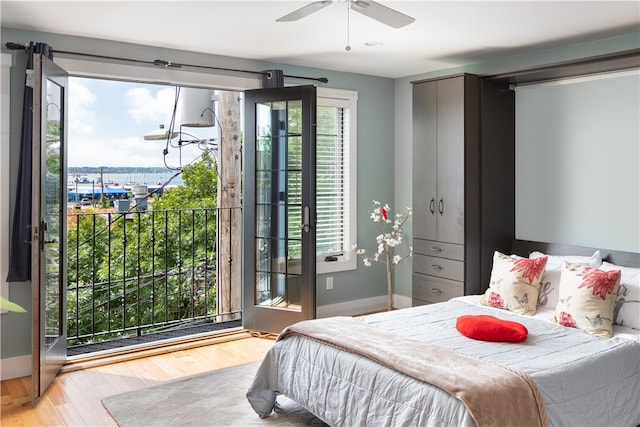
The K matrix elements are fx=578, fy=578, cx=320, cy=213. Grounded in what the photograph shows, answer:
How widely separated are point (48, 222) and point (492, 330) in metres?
2.88

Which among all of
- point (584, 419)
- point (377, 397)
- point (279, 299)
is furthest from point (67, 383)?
point (584, 419)

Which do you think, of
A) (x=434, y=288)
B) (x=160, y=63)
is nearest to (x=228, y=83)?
(x=160, y=63)

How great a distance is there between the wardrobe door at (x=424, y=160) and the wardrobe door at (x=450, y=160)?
6 cm

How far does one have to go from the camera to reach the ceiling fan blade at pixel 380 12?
108 inches

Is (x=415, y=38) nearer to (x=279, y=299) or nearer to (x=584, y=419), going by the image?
(x=279, y=299)

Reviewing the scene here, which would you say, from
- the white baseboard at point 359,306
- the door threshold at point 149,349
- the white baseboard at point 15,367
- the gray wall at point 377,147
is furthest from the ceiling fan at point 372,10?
the white baseboard at point 359,306

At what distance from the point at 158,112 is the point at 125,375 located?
4.38 m

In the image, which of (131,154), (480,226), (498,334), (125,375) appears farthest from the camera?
(131,154)

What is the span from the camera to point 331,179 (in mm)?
5824

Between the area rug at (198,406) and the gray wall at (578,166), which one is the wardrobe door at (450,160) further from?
the area rug at (198,406)

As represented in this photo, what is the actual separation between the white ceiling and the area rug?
242cm

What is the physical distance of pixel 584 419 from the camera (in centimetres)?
281

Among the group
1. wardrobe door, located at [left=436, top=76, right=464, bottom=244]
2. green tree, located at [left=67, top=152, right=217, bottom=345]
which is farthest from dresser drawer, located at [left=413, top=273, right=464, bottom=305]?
green tree, located at [left=67, top=152, right=217, bottom=345]

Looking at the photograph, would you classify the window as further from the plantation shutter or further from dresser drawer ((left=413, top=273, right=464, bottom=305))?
dresser drawer ((left=413, top=273, right=464, bottom=305))
